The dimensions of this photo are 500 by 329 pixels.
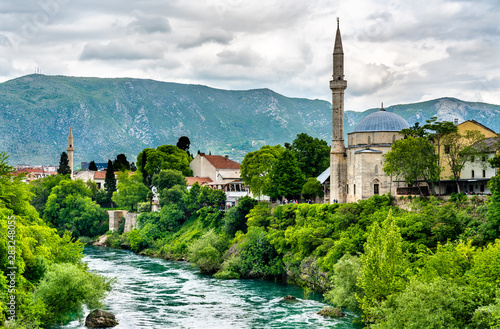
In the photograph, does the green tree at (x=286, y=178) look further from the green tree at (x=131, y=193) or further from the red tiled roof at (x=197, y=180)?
the green tree at (x=131, y=193)

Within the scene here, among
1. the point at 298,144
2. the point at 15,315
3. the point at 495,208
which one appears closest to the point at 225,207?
the point at 298,144

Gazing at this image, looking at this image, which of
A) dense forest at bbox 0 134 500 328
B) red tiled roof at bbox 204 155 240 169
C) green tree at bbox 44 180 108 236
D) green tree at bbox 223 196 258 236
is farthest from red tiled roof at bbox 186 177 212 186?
green tree at bbox 223 196 258 236

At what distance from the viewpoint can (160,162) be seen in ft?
356

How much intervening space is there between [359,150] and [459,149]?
1233 cm

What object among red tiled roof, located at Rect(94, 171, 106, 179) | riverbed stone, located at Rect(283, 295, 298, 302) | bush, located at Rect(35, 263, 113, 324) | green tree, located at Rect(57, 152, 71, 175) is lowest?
riverbed stone, located at Rect(283, 295, 298, 302)

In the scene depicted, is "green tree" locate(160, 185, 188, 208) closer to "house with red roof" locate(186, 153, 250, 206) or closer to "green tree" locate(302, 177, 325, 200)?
"house with red roof" locate(186, 153, 250, 206)

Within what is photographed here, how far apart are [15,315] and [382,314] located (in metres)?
19.9

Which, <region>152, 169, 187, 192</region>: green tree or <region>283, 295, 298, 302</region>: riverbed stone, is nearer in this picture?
<region>283, 295, 298, 302</region>: riverbed stone

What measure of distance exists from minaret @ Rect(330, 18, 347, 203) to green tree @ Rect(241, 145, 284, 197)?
34.9 feet

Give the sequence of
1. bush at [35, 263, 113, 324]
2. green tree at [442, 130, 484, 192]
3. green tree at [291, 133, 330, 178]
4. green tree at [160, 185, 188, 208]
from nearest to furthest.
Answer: bush at [35, 263, 113, 324]
green tree at [442, 130, 484, 192]
green tree at [291, 133, 330, 178]
green tree at [160, 185, 188, 208]

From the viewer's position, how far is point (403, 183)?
6225cm

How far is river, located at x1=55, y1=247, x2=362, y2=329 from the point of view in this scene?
40.4 meters

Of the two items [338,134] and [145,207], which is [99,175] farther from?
[338,134]

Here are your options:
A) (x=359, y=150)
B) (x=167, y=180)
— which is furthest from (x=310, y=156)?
(x=167, y=180)
